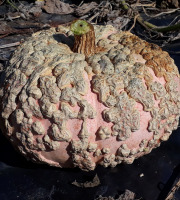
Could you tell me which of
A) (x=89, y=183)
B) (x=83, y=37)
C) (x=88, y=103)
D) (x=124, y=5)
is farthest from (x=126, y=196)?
(x=124, y=5)

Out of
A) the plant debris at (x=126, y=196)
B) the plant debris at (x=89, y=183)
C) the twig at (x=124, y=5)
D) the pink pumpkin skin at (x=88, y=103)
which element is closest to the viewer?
the pink pumpkin skin at (x=88, y=103)

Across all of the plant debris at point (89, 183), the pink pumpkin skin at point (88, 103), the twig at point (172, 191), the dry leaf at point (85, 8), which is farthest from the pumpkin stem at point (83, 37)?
the dry leaf at point (85, 8)

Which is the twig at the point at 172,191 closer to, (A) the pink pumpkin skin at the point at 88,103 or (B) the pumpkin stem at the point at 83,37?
(A) the pink pumpkin skin at the point at 88,103

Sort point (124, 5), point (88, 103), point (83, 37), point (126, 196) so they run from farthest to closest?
point (124, 5)
point (126, 196)
point (83, 37)
point (88, 103)

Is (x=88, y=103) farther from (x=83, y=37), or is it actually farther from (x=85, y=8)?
(x=85, y=8)

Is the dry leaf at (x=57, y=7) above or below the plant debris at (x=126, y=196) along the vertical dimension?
above

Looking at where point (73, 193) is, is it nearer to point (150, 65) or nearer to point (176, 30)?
point (150, 65)

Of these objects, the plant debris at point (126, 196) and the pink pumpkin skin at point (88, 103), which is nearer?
the pink pumpkin skin at point (88, 103)

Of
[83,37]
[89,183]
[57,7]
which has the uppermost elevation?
[83,37]

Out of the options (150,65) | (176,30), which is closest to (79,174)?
(150,65)
